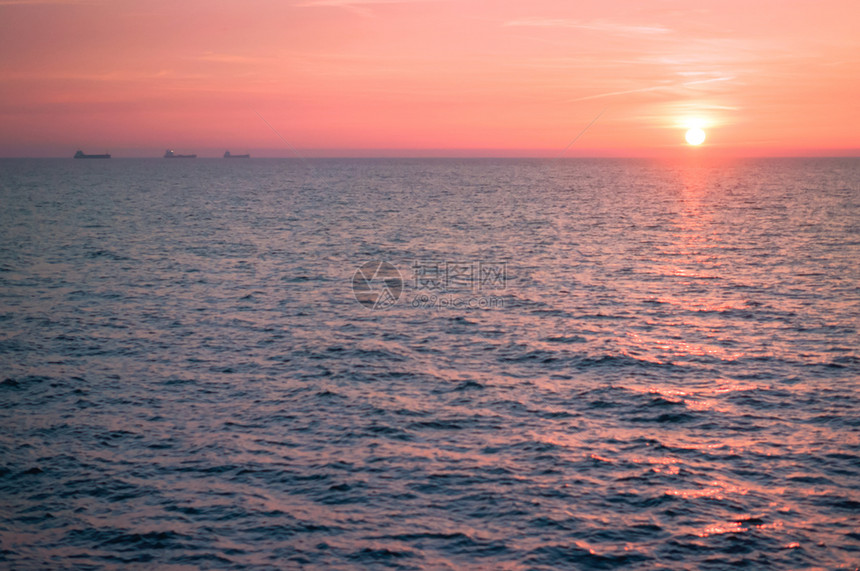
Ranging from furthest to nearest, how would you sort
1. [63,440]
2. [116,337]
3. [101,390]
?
[116,337], [101,390], [63,440]

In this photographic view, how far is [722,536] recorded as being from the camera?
1947 centimetres

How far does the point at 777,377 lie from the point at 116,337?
36.1m

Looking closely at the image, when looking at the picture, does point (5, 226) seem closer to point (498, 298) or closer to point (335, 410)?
point (498, 298)

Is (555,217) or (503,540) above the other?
(555,217)

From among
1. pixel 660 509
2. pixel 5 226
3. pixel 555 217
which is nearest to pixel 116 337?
pixel 660 509

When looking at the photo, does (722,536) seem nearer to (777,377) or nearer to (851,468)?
(851,468)

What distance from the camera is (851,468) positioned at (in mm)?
23484

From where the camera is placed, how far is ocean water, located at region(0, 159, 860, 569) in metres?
19.5

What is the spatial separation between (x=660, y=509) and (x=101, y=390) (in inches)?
977

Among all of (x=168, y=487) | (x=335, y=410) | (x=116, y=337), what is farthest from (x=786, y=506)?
(x=116, y=337)

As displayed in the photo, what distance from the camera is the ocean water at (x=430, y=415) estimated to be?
19.5 metres

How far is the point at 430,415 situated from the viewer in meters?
28.6

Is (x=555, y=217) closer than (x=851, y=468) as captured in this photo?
No

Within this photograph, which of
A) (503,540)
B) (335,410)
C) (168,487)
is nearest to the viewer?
(503,540)
